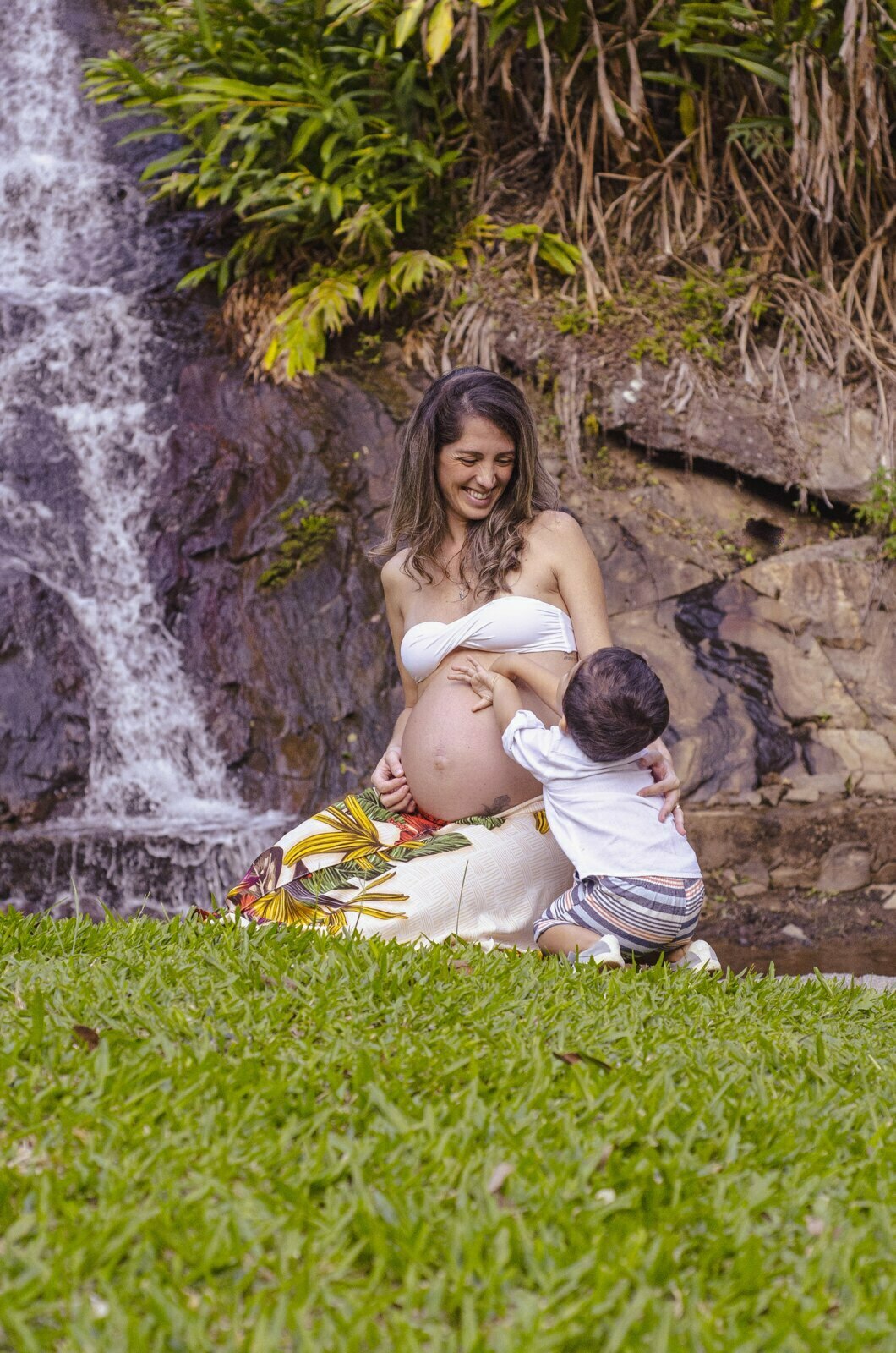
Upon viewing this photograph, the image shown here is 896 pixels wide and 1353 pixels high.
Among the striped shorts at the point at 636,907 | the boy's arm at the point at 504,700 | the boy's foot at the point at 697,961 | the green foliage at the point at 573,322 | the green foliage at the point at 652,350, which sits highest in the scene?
the green foliage at the point at 573,322

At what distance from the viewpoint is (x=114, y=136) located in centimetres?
977

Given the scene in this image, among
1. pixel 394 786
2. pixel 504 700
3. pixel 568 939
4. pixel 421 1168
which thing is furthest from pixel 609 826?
pixel 421 1168

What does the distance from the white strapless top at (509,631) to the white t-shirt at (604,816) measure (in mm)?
483

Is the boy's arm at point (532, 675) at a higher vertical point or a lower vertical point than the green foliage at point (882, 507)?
lower

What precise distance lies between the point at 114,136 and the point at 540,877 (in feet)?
28.2

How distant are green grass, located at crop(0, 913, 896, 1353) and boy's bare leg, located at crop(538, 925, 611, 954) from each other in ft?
1.45

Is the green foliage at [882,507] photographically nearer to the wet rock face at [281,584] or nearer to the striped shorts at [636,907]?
the wet rock face at [281,584]

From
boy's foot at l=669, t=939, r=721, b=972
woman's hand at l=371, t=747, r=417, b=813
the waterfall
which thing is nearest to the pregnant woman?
woman's hand at l=371, t=747, r=417, b=813

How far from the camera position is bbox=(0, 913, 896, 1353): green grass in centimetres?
159

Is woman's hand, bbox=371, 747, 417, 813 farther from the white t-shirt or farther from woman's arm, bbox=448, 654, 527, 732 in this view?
the white t-shirt

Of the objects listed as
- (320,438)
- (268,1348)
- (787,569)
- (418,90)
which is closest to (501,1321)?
(268,1348)

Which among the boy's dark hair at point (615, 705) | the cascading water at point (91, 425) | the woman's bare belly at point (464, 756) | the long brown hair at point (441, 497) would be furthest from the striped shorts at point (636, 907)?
the cascading water at point (91, 425)

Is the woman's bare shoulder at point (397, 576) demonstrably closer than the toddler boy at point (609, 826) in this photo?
No

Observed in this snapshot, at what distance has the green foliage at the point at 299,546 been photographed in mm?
7043
